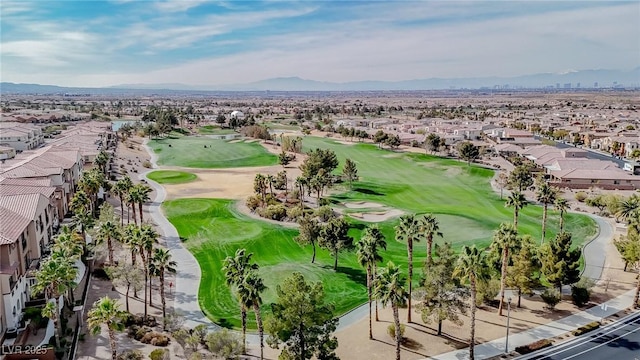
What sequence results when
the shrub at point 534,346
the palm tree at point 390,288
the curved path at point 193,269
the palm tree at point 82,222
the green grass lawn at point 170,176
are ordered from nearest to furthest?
the palm tree at point 390,288 < the shrub at point 534,346 < the curved path at point 193,269 < the palm tree at point 82,222 < the green grass lawn at point 170,176

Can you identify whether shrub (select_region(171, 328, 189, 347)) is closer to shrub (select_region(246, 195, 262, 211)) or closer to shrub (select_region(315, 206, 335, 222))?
shrub (select_region(315, 206, 335, 222))

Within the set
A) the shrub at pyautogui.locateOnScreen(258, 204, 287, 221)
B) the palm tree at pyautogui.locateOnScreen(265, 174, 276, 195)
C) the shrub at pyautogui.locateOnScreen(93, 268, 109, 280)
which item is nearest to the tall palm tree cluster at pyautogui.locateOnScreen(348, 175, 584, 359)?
the shrub at pyautogui.locateOnScreen(258, 204, 287, 221)

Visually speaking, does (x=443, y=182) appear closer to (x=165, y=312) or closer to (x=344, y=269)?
(x=344, y=269)

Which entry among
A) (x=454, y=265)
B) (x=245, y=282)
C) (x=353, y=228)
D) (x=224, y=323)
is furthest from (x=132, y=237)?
(x=353, y=228)

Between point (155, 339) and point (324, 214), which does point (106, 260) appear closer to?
point (155, 339)

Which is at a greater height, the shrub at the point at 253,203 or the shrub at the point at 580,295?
the shrub at the point at 253,203

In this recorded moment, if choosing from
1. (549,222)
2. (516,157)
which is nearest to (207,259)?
(549,222)

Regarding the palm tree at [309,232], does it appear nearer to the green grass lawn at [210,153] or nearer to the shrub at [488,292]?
the shrub at [488,292]

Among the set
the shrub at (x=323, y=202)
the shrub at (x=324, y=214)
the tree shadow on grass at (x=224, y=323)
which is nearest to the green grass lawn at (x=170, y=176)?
the shrub at (x=323, y=202)
